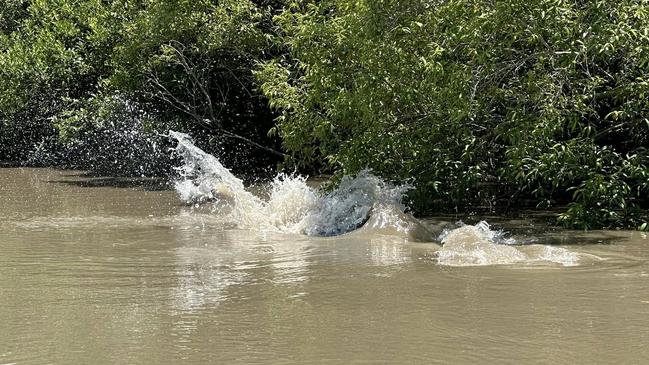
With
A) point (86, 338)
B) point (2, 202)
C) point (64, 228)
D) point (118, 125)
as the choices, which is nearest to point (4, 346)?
point (86, 338)

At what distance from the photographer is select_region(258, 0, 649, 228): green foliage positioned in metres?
9.16

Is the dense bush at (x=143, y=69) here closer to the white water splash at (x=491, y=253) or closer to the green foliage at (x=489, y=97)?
the green foliage at (x=489, y=97)

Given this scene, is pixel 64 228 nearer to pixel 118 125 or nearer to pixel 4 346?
pixel 4 346

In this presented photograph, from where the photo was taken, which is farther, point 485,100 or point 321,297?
point 485,100

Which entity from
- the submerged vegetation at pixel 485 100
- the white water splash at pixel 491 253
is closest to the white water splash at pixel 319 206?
the submerged vegetation at pixel 485 100

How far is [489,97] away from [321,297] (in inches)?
187

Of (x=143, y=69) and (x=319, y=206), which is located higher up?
(x=143, y=69)

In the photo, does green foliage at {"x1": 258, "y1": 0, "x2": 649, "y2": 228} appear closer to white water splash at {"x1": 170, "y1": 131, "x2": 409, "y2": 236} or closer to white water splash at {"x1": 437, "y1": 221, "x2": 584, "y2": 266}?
white water splash at {"x1": 170, "y1": 131, "x2": 409, "y2": 236}

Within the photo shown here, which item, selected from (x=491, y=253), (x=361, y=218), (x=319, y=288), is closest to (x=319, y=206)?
(x=361, y=218)

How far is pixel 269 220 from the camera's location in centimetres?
1067

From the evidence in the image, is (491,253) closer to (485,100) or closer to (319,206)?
(485,100)

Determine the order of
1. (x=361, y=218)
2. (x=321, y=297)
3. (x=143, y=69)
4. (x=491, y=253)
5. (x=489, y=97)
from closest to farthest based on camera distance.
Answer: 1. (x=321, y=297)
2. (x=491, y=253)
3. (x=361, y=218)
4. (x=489, y=97)
5. (x=143, y=69)

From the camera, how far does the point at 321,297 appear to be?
6371mm

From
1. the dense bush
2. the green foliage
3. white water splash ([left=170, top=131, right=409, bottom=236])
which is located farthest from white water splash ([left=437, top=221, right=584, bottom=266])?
the dense bush
